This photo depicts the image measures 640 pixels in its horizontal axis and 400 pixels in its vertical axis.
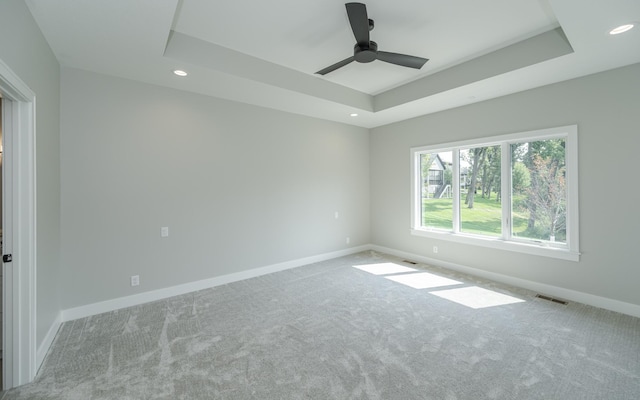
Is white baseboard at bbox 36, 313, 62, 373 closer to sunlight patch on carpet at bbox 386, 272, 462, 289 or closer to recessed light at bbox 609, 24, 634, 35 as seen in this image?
sunlight patch on carpet at bbox 386, 272, 462, 289

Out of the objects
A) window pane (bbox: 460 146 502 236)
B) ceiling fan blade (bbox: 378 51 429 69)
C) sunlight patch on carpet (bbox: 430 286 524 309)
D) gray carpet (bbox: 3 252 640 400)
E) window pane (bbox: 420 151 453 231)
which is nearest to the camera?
gray carpet (bbox: 3 252 640 400)

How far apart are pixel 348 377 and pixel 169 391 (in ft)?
4.26

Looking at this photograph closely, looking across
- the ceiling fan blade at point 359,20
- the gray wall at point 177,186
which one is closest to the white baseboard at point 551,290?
the gray wall at point 177,186

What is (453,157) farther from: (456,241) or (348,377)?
(348,377)

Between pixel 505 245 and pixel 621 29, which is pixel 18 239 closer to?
pixel 621 29

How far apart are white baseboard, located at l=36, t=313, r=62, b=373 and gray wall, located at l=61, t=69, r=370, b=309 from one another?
0.80ft

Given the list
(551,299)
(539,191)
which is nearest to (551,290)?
(551,299)

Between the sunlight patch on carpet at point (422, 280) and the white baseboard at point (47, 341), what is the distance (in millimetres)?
3931

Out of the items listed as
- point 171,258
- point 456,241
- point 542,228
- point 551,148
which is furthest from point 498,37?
point 171,258

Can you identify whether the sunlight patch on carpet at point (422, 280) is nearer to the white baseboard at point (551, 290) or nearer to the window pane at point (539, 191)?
the white baseboard at point (551, 290)

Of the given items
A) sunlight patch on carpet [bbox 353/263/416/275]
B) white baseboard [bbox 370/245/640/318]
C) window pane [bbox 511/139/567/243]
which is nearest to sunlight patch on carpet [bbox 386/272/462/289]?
sunlight patch on carpet [bbox 353/263/416/275]

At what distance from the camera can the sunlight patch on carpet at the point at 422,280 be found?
3.97m

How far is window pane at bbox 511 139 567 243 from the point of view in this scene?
3.62 m

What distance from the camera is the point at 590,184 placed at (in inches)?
130
